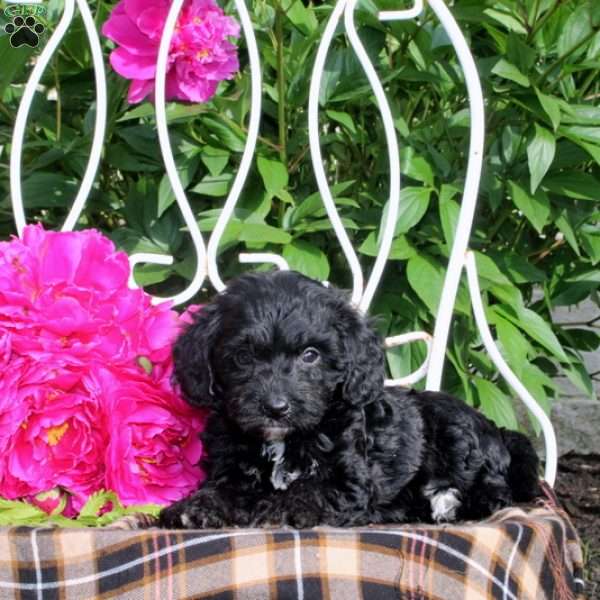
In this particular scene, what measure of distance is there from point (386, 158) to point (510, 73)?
56 centimetres

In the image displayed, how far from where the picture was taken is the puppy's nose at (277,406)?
88.0 inches

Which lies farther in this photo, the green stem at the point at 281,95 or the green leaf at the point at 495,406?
the green leaf at the point at 495,406

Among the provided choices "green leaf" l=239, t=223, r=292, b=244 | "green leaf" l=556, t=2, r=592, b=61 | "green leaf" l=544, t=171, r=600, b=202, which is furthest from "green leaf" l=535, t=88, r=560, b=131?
"green leaf" l=239, t=223, r=292, b=244

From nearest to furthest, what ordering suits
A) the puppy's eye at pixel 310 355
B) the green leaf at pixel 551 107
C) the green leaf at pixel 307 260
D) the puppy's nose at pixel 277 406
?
1. the puppy's nose at pixel 277 406
2. the puppy's eye at pixel 310 355
3. the green leaf at pixel 551 107
4. the green leaf at pixel 307 260

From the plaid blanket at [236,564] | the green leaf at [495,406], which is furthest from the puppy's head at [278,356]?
the green leaf at [495,406]

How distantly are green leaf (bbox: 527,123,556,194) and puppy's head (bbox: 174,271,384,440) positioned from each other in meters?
1.00

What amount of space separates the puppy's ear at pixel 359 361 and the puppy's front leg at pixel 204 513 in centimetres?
34

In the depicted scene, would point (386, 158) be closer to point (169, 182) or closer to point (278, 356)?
point (169, 182)

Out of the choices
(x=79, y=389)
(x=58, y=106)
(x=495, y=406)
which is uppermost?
(x=58, y=106)

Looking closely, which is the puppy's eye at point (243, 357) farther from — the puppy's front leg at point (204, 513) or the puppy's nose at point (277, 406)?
the puppy's front leg at point (204, 513)

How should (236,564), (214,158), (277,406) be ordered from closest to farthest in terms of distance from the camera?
(236,564)
(277,406)
(214,158)

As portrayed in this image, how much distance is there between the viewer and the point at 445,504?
261 cm

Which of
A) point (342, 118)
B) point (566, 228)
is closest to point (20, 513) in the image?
point (342, 118)

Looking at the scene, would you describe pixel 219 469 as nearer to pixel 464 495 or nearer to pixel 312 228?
pixel 464 495
